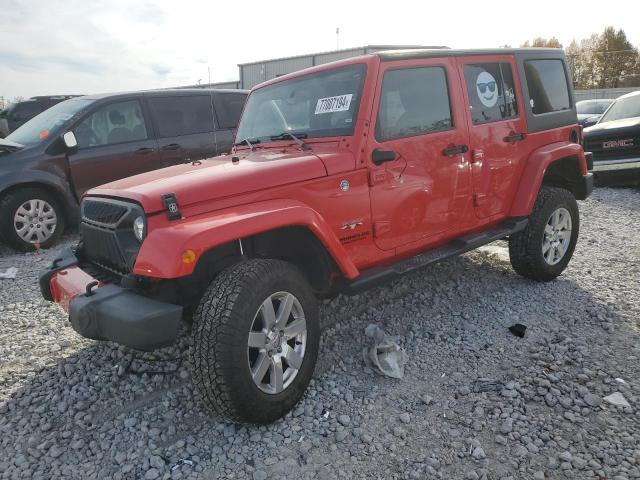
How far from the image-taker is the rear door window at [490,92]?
12.2ft

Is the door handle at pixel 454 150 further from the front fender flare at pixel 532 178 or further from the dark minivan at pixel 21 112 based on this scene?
the dark minivan at pixel 21 112

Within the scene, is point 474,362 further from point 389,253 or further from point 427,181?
point 427,181

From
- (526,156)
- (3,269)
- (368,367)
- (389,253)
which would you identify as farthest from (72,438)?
(526,156)

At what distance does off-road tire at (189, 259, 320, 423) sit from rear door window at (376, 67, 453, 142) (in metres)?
1.28

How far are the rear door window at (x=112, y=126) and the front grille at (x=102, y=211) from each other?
10.9 feet

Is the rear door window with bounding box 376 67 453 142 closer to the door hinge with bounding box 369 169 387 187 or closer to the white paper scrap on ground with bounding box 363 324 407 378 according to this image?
the door hinge with bounding box 369 169 387 187

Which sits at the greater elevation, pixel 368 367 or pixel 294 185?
pixel 294 185

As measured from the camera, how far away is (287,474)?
222 centimetres

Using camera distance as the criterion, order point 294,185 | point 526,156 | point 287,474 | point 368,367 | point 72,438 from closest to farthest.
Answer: point 287,474, point 72,438, point 294,185, point 368,367, point 526,156

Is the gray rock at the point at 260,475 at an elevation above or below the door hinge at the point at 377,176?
below

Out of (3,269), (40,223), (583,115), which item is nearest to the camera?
(3,269)

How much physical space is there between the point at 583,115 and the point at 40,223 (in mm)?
14487

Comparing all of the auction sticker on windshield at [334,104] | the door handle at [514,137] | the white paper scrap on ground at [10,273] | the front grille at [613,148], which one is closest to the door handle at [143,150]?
the white paper scrap on ground at [10,273]

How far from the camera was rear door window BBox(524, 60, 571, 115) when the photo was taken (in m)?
4.18
